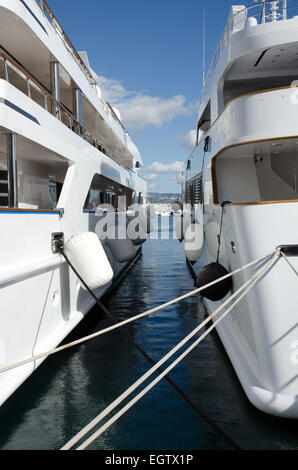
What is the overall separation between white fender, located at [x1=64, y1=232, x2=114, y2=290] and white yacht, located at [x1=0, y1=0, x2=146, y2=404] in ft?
Result: 0.46

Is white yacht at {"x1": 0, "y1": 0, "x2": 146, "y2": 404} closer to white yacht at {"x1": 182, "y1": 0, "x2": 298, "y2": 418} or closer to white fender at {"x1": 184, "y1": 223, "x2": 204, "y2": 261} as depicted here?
white fender at {"x1": 184, "y1": 223, "x2": 204, "y2": 261}

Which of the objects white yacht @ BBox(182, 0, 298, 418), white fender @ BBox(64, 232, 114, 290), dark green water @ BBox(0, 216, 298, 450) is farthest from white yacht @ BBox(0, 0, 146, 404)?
white yacht @ BBox(182, 0, 298, 418)

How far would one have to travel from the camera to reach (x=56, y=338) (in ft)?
18.6

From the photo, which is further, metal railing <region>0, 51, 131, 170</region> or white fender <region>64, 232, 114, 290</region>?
white fender <region>64, 232, 114, 290</region>

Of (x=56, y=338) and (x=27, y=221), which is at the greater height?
(x=27, y=221)

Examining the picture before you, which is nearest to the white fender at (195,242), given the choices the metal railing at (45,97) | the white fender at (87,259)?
the white fender at (87,259)

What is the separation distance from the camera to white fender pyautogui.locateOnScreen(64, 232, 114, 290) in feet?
19.6

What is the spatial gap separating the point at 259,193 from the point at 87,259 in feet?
9.35

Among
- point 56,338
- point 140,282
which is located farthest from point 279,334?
point 140,282

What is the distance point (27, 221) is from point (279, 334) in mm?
3296

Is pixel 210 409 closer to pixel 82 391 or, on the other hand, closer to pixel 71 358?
pixel 82 391

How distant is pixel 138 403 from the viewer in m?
4.53

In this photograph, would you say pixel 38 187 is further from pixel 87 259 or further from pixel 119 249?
pixel 87 259
